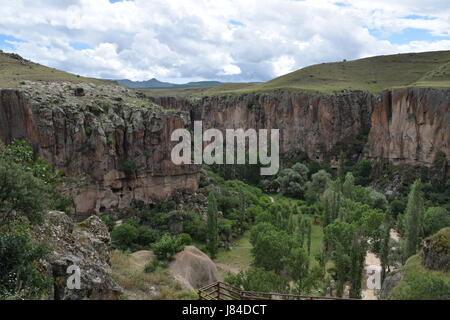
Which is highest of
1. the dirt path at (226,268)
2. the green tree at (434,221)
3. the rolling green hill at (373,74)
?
the rolling green hill at (373,74)

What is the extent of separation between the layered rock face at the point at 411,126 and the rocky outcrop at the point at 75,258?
62.4m

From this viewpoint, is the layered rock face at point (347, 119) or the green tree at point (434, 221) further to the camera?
the layered rock face at point (347, 119)

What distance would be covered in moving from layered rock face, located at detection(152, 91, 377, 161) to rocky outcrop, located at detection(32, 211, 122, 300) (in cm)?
7552

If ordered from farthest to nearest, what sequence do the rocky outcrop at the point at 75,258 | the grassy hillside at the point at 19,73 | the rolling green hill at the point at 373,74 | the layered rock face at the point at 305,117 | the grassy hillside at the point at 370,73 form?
the grassy hillside at the point at 370,73 → the rolling green hill at the point at 373,74 → the layered rock face at the point at 305,117 → the grassy hillside at the point at 19,73 → the rocky outcrop at the point at 75,258

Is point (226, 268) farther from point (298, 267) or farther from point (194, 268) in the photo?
point (298, 267)

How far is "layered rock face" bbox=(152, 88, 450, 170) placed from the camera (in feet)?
217

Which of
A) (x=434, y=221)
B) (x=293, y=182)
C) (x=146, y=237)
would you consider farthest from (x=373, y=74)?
(x=146, y=237)

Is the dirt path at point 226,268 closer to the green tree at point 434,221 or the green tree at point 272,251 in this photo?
the green tree at point 272,251

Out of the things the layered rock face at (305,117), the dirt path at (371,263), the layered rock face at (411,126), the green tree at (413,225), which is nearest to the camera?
the dirt path at (371,263)

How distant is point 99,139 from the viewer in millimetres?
45438

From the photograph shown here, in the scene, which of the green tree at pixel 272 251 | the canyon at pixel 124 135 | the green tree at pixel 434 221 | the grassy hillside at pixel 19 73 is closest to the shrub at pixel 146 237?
the canyon at pixel 124 135

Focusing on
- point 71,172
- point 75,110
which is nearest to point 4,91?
point 75,110

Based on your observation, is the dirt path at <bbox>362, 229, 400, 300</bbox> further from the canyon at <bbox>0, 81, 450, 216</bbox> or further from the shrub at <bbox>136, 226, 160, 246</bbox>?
the canyon at <bbox>0, 81, 450, 216</bbox>

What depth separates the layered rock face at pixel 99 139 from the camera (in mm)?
42031
